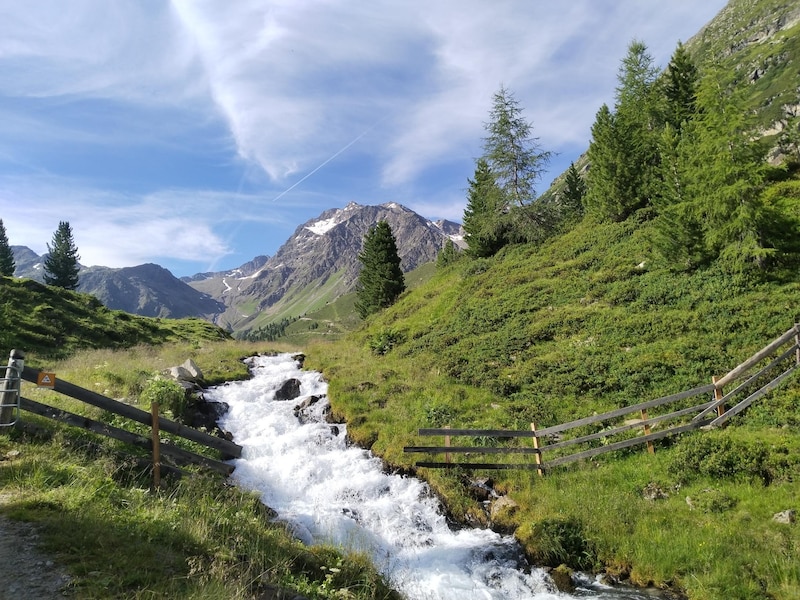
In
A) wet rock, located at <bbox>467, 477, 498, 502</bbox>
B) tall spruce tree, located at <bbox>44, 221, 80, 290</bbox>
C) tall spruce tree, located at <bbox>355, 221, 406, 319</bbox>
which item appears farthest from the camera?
tall spruce tree, located at <bbox>44, 221, 80, 290</bbox>

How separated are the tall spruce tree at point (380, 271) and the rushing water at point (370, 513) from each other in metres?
29.9

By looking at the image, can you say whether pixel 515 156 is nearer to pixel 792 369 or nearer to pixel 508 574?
pixel 792 369

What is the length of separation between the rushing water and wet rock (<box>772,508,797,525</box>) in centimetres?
339

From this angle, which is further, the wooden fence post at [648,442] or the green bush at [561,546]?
the wooden fence post at [648,442]

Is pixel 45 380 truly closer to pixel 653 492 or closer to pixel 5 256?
pixel 653 492

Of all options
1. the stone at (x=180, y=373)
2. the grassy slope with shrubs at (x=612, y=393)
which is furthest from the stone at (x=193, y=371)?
the grassy slope with shrubs at (x=612, y=393)

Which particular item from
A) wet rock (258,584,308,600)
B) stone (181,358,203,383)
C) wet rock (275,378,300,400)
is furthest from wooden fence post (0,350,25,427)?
stone (181,358,203,383)

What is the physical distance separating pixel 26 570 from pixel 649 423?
14.4 m

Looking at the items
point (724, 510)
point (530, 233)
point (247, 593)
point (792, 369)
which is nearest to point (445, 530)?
point (724, 510)

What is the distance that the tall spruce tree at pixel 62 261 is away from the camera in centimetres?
7594

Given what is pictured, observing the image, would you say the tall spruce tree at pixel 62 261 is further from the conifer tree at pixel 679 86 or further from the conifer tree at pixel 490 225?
the conifer tree at pixel 679 86

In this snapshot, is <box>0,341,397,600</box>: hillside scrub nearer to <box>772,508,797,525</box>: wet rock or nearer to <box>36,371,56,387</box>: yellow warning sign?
<box>36,371,56,387</box>: yellow warning sign

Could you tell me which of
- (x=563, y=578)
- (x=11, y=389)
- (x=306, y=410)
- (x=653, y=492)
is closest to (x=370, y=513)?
(x=563, y=578)

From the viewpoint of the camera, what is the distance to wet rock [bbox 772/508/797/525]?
8.81 meters
